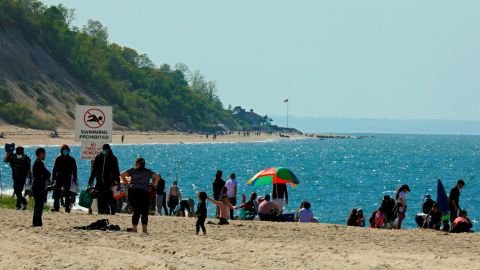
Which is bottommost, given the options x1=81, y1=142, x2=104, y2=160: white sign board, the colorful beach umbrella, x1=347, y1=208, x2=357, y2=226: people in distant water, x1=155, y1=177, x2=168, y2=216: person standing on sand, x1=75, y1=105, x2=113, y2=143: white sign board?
x1=347, y1=208, x2=357, y2=226: people in distant water

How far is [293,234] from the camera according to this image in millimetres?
22500

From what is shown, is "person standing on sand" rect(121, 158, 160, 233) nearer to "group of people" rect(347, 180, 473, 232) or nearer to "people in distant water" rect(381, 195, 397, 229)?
"group of people" rect(347, 180, 473, 232)

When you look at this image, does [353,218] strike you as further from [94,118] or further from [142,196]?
[142,196]

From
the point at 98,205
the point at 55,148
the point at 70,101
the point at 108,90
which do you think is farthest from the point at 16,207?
the point at 108,90

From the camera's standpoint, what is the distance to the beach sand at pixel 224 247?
655 inches

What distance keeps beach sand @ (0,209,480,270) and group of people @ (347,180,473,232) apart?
3.49ft

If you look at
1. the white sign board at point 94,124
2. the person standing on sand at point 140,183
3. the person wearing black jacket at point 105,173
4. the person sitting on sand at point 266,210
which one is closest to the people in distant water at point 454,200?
the person sitting on sand at point 266,210

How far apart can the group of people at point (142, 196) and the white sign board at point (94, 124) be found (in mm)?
1113

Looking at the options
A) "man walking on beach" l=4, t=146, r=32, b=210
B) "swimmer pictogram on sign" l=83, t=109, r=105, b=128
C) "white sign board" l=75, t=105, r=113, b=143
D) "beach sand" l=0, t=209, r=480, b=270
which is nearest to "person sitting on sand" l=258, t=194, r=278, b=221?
"beach sand" l=0, t=209, r=480, b=270

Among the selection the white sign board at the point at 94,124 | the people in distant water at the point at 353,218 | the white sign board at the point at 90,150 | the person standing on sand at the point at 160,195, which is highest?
the white sign board at the point at 94,124

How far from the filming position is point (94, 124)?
2605cm

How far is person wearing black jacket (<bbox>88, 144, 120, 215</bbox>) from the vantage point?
23078mm

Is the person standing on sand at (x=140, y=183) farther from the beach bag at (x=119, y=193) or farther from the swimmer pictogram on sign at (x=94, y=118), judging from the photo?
the beach bag at (x=119, y=193)

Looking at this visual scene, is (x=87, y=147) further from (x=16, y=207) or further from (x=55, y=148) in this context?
(x=55, y=148)
